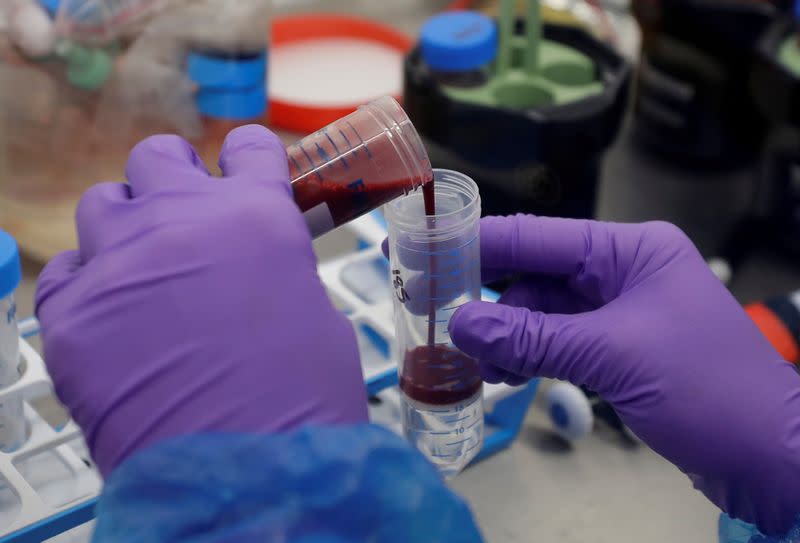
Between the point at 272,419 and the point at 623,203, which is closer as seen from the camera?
the point at 272,419

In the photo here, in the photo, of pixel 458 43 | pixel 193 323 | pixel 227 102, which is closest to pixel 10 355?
pixel 193 323

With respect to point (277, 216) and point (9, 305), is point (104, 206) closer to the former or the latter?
point (277, 216)

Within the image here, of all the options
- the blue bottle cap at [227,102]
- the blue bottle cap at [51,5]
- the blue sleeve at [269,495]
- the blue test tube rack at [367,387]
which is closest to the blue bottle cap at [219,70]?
the blue bottle cap at [227,102]

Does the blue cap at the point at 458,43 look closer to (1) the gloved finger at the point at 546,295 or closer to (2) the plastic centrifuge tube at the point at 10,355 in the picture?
(1) the gloved finger at the point at 546,295

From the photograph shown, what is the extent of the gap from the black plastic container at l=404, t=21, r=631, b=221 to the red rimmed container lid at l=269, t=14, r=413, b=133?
0.33 meters

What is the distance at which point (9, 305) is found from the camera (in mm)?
879

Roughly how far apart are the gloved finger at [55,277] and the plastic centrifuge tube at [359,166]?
0.18 m

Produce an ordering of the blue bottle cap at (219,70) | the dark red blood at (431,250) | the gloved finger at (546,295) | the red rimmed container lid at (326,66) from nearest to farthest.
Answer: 1. the dark red blood at (431,250)
2. the gloved finger at (546,295)
3. the blue bottle cap at (219,70)
4. the red rimmed container lid at (326,66)

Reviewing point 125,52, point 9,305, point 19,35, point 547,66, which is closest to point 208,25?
point 125,52

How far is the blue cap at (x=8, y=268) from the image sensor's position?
835mm

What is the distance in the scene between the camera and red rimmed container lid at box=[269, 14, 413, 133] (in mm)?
1627

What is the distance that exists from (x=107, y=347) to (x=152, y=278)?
0.18ft

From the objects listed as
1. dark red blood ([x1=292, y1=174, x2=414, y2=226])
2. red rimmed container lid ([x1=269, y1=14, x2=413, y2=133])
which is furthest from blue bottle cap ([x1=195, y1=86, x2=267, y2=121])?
dark red blood ([x1=292, y1=174, x2=414, y2=226])

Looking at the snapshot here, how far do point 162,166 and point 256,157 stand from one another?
0.24 ft
